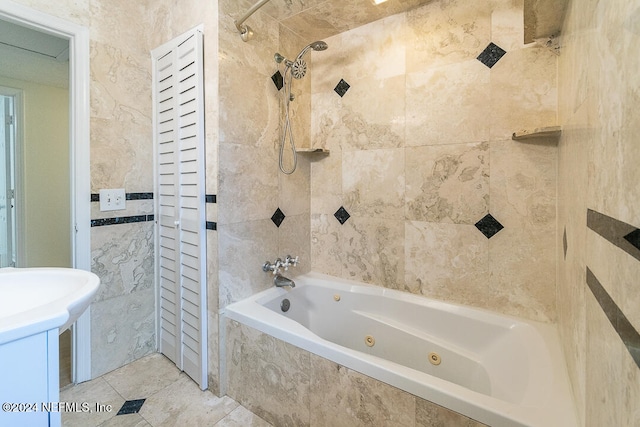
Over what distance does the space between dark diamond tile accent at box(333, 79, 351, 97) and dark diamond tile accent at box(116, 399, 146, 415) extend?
6.98ft

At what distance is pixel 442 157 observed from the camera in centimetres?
151

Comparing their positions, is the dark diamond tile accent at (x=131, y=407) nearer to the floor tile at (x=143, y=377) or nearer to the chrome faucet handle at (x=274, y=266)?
the floor tile at (x=143, y=377)

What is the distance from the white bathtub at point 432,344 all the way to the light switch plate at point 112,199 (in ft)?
3.02

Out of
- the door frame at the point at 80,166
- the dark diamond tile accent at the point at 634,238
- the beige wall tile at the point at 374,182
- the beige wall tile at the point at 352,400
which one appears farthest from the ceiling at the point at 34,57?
the dark diamond tile accent at the point at 634,238

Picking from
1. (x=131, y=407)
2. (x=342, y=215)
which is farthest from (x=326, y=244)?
(x=131, y=407)

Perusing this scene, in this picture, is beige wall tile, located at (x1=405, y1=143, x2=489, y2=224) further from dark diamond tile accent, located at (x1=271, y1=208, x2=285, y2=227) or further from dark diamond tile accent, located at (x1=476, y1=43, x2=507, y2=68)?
dark diamond tile accent, located at (x1=271, y1=208, x2=285, y2=227)

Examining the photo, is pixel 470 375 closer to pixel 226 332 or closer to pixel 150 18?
pixel 226 332

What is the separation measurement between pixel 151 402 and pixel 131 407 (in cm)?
9

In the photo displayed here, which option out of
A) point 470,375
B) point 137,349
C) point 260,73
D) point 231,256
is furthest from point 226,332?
point 260,73

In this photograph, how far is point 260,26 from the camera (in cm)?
161

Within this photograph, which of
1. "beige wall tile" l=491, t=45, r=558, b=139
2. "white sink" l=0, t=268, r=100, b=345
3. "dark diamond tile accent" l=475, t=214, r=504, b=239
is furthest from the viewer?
"dark diamond tile accent" l=475, t=214, r=504, b=239

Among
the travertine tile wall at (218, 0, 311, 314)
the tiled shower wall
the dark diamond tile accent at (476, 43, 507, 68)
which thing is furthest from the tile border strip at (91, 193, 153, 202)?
the dark diamond tile accent at (476, 43, 507, 68)

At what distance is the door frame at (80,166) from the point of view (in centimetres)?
146

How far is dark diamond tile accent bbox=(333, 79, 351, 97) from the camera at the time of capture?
1834mm
